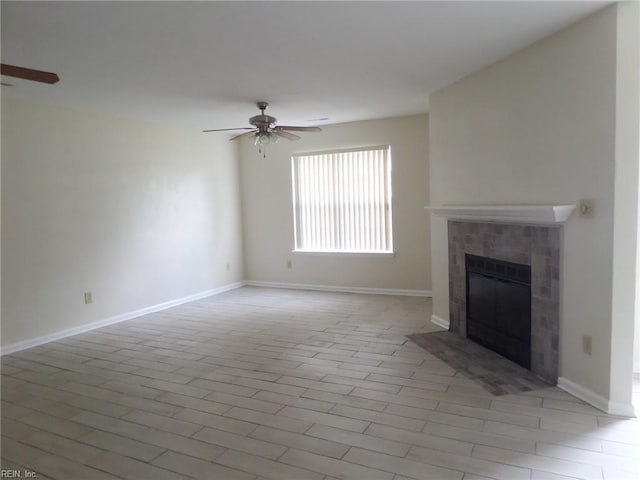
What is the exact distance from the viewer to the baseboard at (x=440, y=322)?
14.6ft

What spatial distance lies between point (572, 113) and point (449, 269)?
1.99 metres

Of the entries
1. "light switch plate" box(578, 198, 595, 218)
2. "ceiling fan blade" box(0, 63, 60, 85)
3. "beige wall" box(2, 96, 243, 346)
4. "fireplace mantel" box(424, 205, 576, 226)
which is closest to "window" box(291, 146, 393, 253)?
"beige wall" box(2, 96, 243, 346)

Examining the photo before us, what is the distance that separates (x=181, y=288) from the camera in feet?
19.9

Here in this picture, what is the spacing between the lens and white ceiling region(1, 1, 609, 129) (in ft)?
8.11

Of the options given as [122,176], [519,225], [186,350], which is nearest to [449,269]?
[519,225]

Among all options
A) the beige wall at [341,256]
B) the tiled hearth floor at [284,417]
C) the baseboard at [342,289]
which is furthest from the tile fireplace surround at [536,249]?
the baseboard at [342,289]

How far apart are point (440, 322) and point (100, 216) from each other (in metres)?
4.07

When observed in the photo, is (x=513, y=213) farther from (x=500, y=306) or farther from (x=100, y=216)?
(x=100, y=216)

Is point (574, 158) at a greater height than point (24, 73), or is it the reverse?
point (24, 73)

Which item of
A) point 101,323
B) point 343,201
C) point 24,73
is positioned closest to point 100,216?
point 101,323

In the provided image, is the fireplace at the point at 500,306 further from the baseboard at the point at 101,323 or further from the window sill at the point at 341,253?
the baseboard at the point at 101,323

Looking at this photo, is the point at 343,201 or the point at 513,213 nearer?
the point at 513,213

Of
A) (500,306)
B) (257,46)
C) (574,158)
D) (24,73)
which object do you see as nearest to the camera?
(24,73)

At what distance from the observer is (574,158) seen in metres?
2.79
